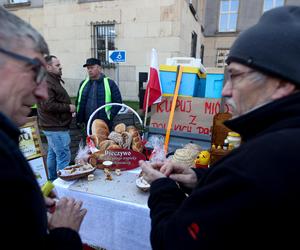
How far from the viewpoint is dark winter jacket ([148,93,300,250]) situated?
61 centimetres

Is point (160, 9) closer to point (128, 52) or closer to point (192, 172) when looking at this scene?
point (128, 52)

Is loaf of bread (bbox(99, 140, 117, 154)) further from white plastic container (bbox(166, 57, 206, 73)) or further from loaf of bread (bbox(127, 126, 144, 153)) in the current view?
white plastic container (bbox(166, 57, 206, 73))

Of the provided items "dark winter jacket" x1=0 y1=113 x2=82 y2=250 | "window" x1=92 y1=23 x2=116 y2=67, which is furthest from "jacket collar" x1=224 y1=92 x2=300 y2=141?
"window" x1=92 y1=23 x2=116 y2=67

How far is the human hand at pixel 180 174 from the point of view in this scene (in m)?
1.29

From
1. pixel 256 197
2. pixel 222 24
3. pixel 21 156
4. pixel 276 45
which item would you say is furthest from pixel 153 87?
pixel 222 24

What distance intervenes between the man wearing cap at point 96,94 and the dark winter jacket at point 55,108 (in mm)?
452

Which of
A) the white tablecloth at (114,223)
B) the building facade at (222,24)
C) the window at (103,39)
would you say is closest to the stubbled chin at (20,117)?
the white tablecloth at (114,223)

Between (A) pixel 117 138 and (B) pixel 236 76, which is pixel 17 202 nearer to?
(B) pixel 236 76

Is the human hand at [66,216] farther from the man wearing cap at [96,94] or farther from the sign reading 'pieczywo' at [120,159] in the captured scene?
the man wearing cap at [96,94]

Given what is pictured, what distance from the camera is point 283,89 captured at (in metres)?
0.79

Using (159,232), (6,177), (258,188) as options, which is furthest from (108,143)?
(258,188)

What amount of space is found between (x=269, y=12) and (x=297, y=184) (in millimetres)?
616

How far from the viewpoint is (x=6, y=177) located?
625mm

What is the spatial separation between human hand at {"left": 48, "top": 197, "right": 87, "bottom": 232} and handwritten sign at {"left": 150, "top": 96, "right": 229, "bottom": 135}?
177 cm
